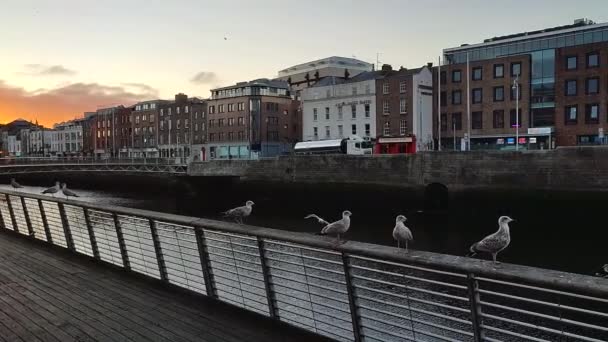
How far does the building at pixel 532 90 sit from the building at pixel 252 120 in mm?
31462

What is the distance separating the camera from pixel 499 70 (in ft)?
201

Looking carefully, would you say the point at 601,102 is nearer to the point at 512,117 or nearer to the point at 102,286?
the point at 512,117

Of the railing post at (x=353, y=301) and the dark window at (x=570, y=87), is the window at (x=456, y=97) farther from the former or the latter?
the railing post at (x=353, y=301)

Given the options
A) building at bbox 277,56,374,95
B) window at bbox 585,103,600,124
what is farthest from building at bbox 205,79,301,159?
window at bbox 585,103,600,124

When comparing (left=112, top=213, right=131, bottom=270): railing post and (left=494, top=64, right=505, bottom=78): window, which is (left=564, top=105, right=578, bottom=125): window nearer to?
(left=494, top=64, right=505, bottom=78): window

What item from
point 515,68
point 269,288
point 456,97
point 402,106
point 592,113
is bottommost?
point 269,288

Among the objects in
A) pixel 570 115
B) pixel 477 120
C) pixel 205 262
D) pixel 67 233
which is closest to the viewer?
pixel 205 262

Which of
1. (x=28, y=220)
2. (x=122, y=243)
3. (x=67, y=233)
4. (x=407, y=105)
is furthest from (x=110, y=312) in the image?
(x=407, y=105)

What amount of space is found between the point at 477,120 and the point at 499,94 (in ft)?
12.7

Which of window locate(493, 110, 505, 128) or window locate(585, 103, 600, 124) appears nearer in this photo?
window locate(585, 103, 600, 124)

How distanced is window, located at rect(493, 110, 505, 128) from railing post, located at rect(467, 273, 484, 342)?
60.8 meters

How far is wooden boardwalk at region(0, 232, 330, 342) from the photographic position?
4930 mm

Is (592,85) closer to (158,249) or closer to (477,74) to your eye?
(477,74)

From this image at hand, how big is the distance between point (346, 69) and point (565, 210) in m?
78.7
